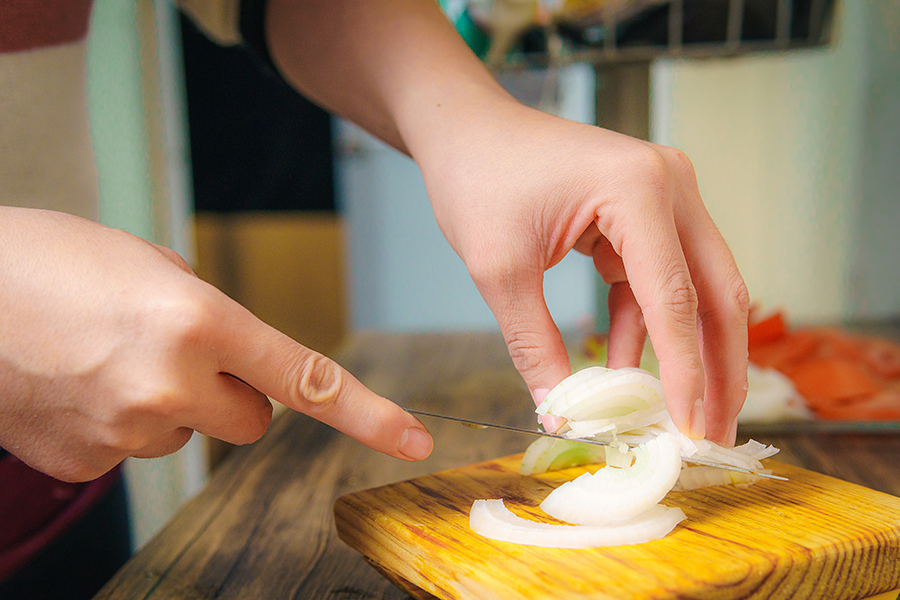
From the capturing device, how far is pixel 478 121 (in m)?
0.71

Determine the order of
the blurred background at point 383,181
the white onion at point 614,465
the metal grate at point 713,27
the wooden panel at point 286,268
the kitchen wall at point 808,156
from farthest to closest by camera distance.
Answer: the wooden panel at point 286,268
the kitchen wall at point 808,156
the blurred background at point 383,181
the metal grate at point 713,27
the white onion at point 614,465

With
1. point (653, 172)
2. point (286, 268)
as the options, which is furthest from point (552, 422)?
point (286, 268)

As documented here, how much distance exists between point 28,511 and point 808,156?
318cm

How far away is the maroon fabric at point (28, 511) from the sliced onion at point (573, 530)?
1.75 feet

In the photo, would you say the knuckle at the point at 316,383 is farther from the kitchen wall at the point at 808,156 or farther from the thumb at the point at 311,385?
the kitchen wall at the point at 808,156

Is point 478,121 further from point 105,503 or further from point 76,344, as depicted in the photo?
point 105,503

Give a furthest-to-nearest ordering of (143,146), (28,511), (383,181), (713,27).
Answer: (383,181)
(143,146)
(713,27)
(28,511)

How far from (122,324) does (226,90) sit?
10.2 ft

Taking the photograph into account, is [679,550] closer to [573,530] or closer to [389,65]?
[573,530]

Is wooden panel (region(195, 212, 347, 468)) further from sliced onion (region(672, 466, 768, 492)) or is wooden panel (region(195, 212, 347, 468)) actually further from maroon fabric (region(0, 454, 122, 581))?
sliced onion (region(672, 466, 768, 492))

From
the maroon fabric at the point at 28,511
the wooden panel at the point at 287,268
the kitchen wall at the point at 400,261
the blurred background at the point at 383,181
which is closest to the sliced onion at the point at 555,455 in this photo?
the maroon fabric at the point at 28,511

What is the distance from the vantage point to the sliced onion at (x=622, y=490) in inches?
22.5

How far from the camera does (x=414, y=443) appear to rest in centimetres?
58

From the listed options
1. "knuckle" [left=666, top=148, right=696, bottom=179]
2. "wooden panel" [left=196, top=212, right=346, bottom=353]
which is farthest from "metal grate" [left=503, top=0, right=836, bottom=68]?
"wooden panel" [left=196, top=212, right=346, bottom=353]
